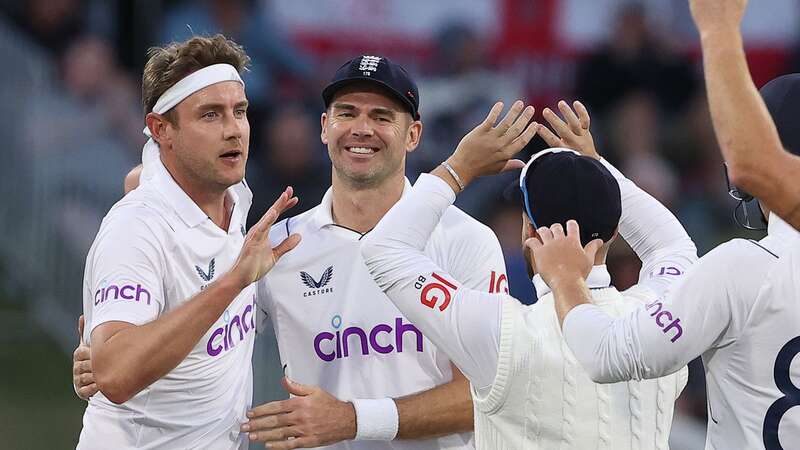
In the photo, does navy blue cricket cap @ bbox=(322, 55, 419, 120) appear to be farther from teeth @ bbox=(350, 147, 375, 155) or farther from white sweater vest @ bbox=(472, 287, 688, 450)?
white sweater vest @ bbox=(472, 287, 688, 450)

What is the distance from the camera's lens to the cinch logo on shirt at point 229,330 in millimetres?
4129

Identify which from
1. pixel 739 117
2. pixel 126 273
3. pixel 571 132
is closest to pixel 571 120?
pixel 571 132

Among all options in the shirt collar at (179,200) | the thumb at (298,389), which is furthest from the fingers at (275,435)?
the shirt collar at (179,200)

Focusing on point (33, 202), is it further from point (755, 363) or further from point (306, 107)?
point (755, 363)

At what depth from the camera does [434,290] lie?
336 cm

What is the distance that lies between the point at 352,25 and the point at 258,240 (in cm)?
697

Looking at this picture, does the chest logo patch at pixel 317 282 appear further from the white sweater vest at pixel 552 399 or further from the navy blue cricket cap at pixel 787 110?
the navy blue cricket cap at pixel 787 110

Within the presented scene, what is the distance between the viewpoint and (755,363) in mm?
2928

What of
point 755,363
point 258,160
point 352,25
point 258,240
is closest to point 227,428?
point 258,240

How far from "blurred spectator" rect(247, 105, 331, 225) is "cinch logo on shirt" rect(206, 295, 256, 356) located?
17.9ft

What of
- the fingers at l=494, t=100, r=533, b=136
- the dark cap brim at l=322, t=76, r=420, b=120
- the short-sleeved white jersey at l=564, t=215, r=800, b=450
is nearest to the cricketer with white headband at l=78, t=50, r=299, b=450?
the dark cap brim at l=322, t=76, r=420, b=120

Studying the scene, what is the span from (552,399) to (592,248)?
416mm

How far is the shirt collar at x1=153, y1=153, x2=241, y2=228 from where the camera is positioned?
425 cm

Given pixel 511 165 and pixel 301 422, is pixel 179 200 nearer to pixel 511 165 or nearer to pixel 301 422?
pixel 301 422
